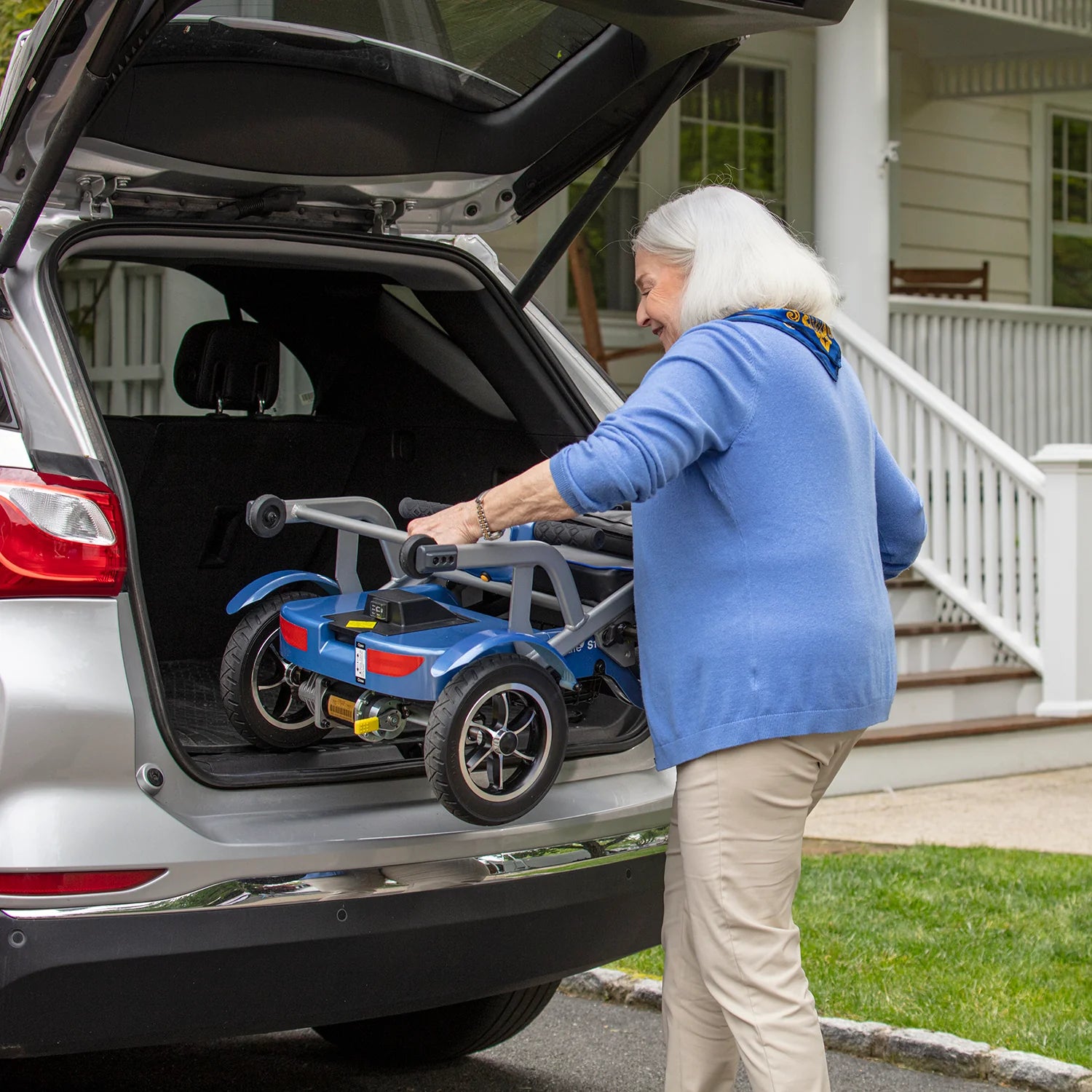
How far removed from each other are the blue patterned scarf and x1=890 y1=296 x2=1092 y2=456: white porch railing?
20.0 ft

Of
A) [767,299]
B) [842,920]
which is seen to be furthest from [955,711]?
[767,299]

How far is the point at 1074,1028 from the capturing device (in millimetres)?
3721

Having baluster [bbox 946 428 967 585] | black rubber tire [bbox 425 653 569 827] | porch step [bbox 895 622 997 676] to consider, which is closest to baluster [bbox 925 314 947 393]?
baluster [bbox 946 428 967 585]

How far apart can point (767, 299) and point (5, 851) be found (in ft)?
4.83

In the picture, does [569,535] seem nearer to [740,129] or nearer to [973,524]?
[973,524]

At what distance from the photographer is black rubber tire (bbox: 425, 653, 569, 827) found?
98.5 inches

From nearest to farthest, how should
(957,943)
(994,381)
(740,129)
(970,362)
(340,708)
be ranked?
(340,708) < (957,943) < (970,362) < (994,381) < (740,129)

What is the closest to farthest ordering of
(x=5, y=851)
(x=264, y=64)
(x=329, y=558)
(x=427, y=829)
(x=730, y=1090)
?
(x=5, y=851)
(x=427, y=829)
(x=730, y=1090)
(x=264, y=64)
(x=329, y=558)

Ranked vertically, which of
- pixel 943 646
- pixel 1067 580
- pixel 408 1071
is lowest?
pixel 408 1071

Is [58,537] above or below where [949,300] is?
below

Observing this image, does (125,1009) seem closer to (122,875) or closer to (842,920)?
(122,875)

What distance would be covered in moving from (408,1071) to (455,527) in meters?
1.67

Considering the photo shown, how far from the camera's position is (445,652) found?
2574 mm

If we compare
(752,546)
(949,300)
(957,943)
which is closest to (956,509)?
(949,300)
